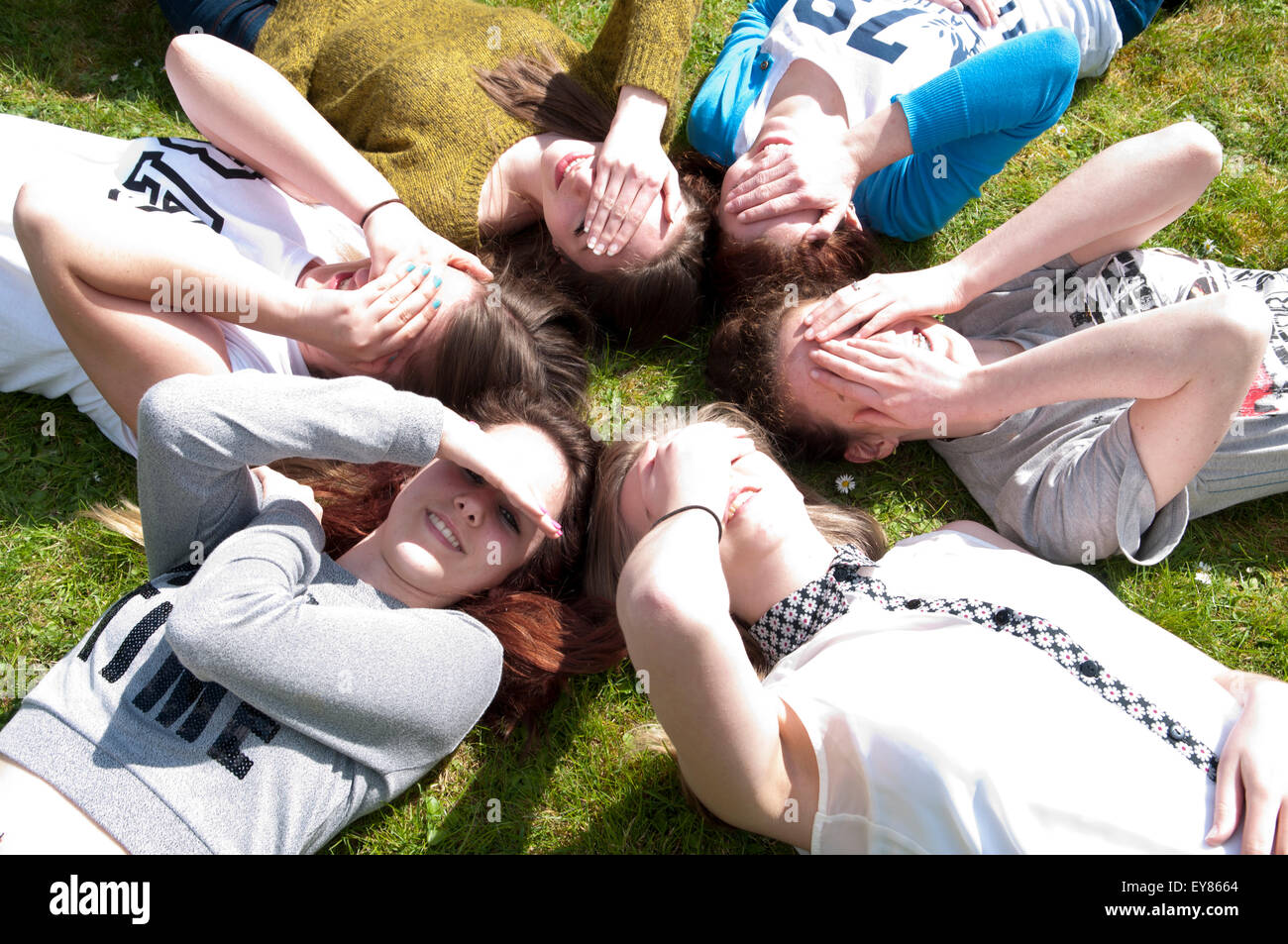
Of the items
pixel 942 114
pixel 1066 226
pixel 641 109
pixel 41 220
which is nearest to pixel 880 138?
pixel 942 114

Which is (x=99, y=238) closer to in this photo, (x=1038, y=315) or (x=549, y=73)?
(x=549, y=73)

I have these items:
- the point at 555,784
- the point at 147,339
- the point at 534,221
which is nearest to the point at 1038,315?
the point at 534,221

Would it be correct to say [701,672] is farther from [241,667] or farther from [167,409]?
[167,409]

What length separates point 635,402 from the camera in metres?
3.69

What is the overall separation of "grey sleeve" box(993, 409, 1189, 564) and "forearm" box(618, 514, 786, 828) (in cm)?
148

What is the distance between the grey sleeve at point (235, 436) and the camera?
93.1 inches

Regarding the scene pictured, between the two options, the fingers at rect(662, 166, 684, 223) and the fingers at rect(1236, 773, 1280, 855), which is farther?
the fingers at rect(662, 166, 684, 223)

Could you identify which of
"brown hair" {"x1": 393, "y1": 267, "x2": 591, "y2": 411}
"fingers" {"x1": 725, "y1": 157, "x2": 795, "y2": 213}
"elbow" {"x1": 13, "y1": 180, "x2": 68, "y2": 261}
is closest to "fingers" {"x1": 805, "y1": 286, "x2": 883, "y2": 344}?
"fingers" {"x1": 725, "y1": 157, "x2": 795, "y2": 213}

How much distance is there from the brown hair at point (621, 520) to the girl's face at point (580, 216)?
661mm

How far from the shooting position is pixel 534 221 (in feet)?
12.1

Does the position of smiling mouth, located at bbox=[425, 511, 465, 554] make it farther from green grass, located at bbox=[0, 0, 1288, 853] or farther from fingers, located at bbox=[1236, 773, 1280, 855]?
fingers, located at bbox=[1236, 773, 1280, 855]

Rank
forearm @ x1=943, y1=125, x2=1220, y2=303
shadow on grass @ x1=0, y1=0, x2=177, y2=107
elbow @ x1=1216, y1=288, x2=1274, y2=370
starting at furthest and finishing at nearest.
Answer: shadow on grass @ x1=0, y1=0, x2=177, y2=107, forearm @ x1=943, y1=125, x2=1220, y2=303, elbow @ x1=1216, y1=288, x2=1274, y2=370

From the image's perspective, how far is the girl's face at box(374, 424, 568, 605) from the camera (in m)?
2.74
